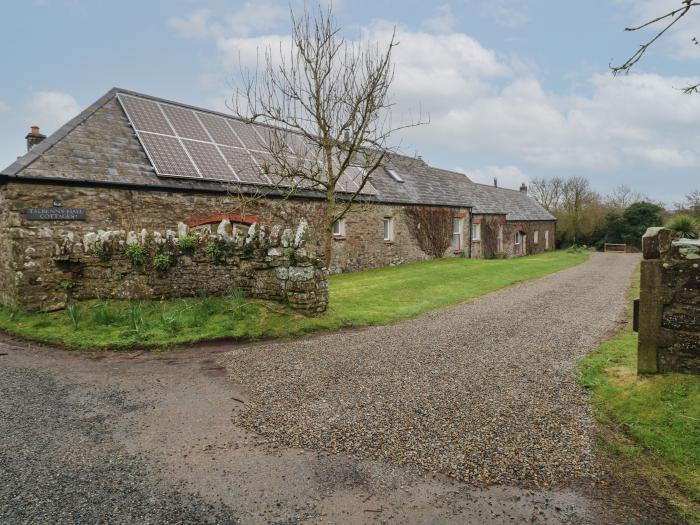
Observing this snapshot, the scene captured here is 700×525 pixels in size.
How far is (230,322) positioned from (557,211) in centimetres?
4753

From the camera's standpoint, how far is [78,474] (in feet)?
12.5

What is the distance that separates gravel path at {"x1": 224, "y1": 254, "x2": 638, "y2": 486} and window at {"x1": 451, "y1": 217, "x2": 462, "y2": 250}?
17144mm

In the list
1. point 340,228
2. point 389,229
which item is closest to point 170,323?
point 340,228

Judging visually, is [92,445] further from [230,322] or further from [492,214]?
[492,214]

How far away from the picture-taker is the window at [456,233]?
26781 mm

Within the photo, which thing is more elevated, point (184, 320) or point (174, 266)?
point (174, 266)

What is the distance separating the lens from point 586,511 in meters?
3.29

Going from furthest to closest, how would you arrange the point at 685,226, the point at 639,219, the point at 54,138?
1. the point at 639,219
2. the point at 54,138
3. the point at 685,226

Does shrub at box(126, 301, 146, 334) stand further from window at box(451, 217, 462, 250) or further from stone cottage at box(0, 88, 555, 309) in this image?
window at box(451, 217, 462, 250)

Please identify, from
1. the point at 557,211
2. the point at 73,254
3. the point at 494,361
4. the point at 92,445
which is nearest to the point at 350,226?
the point at 73,254

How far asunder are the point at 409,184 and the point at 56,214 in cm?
1844

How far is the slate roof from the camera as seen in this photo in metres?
11.8

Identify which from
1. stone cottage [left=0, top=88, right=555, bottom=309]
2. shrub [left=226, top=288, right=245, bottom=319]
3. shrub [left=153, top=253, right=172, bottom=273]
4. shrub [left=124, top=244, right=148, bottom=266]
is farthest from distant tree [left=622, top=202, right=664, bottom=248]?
shrub [left=124, top=244, right=148, bottom=266]

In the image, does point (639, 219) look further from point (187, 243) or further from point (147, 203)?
point (187, 243)
